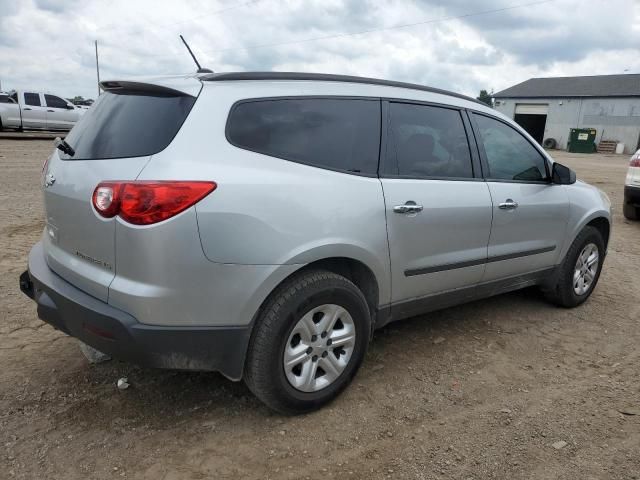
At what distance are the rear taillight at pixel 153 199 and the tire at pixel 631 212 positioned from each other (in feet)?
28.5

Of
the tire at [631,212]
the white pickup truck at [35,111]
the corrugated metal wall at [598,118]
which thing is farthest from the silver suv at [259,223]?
the corrugated metal wall at [598,118]

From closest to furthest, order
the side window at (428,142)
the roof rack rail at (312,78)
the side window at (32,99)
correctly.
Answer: the roof rack rail at (312,78) < the side window at (428,142) < the side window at (32,99)

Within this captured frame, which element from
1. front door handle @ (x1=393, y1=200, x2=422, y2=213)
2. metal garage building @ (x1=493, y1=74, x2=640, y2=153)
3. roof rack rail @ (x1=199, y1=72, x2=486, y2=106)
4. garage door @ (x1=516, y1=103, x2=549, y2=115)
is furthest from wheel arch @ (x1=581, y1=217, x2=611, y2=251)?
garage door @ (x1=516, y1=103, x2=549, y2=115)

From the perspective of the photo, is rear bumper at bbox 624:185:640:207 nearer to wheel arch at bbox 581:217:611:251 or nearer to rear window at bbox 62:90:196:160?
wheel arch at bbox 581:217:611:251

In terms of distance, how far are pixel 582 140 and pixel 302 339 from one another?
37922 millimetres

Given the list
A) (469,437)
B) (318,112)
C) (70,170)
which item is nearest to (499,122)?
(318,112)

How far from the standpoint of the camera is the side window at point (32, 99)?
778 inches

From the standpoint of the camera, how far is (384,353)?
367 cm

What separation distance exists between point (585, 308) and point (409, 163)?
2.63 m

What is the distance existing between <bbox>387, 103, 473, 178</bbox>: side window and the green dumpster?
36291mm

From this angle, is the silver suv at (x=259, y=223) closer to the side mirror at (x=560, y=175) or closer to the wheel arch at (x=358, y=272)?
the wheel arch at (x=358, y=272)

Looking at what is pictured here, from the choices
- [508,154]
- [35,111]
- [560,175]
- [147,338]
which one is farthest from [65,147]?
[35,111]

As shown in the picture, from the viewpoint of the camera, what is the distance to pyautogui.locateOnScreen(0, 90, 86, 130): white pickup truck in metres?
19.5

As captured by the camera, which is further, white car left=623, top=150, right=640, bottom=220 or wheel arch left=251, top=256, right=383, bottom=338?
white car left=623, top=150, right=640, bottom=220
